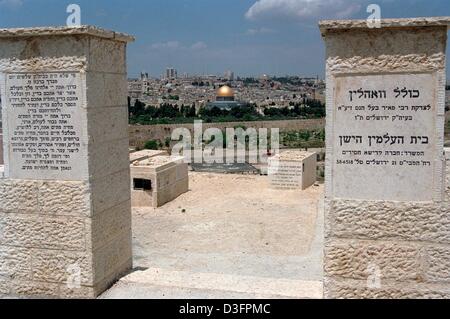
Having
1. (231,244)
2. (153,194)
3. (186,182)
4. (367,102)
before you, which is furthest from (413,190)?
(186,182)

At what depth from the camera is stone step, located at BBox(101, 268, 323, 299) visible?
4.28 meters

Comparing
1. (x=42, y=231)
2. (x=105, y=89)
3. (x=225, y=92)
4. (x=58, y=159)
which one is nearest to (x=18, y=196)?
(x=42, y=231)

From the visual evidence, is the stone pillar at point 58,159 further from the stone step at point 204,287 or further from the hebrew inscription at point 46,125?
the stone step at point 204,287

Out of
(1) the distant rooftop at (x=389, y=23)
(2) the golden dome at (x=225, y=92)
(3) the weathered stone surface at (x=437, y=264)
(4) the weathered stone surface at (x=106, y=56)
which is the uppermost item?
(2) the golden dome at (x=225, y=92)

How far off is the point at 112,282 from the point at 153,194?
974 centimetres

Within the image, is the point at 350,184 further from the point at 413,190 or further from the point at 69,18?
the point at 69,18

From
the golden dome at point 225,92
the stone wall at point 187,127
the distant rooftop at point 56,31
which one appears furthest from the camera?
the golden dome at point 225,92

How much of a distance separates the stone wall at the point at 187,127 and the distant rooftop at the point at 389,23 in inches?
1588

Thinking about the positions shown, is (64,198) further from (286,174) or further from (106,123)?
(286,174)

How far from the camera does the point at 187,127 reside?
49594 millimetres

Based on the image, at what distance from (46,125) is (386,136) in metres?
2.73

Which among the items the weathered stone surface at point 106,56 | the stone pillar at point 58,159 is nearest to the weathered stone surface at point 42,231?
the stone pillar at point 58,159

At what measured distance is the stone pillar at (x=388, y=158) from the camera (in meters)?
3.52

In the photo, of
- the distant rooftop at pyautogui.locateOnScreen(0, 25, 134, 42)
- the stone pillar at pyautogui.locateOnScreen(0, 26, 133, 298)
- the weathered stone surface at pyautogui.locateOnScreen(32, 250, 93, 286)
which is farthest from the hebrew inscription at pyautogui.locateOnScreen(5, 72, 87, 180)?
the weathered stone surface at pyautogui.locateOnScreen(32, 250, 93, 286)
